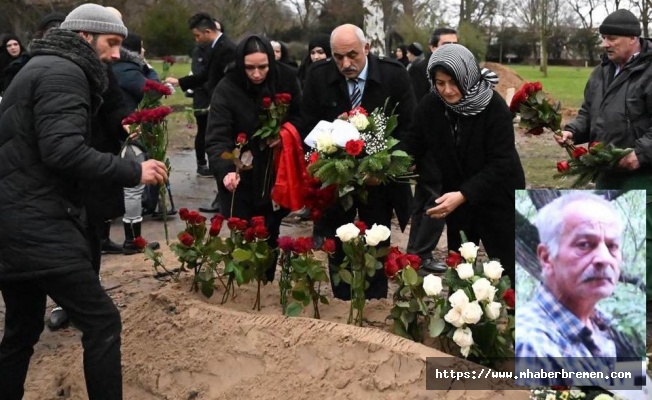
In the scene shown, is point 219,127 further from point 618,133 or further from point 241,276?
point 618,133

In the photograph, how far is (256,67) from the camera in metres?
4.80

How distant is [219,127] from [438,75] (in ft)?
5.07

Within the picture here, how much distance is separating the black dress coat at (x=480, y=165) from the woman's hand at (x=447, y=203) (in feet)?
0.12

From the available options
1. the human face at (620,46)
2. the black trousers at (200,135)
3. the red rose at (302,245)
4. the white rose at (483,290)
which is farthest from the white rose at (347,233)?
the black trousers at (200,135)

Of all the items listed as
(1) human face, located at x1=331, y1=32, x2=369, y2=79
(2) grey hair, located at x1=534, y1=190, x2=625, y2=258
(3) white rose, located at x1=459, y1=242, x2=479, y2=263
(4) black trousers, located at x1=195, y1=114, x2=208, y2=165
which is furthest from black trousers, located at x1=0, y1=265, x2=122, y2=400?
(4) black trousers, located at x1=195, y1=114, x2=208, y2=165

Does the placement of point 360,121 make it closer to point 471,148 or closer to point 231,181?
point 471,148

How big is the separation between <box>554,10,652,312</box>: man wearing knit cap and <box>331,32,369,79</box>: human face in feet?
4.44

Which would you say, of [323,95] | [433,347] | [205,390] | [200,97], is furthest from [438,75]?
[200,97]

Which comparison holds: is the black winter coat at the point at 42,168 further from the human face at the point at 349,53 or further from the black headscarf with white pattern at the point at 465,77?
the human face at the point at 349,53

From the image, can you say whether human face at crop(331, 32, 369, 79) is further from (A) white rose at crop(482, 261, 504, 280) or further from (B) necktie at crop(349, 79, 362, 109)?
(A) white rose at crop(482, 261, 504, 280)

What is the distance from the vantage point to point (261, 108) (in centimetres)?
494

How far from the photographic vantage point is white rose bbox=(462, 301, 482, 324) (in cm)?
322

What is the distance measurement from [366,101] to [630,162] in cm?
158

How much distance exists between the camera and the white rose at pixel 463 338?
3289 mm
